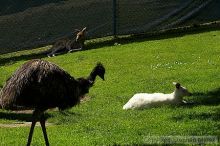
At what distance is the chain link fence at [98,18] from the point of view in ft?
98.1

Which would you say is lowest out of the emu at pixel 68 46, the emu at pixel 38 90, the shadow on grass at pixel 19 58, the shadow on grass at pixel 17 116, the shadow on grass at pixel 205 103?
the shadow on grass at pixel 17 116

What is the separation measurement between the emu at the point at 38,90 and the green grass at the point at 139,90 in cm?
132

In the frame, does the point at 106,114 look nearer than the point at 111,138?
No

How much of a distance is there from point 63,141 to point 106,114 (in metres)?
2.87

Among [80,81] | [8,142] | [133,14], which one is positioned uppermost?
[133,14]

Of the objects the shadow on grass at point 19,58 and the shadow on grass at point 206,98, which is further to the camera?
the shadow on grass at point 19,58

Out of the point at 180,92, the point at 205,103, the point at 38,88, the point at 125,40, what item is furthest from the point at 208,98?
the point at 125,40

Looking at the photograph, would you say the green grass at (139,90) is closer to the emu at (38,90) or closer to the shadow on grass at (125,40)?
the shadow on grass at (125,40)

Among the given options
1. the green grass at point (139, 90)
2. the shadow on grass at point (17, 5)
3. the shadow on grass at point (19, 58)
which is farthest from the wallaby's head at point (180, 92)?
the shadow on grass at point (17, 5)

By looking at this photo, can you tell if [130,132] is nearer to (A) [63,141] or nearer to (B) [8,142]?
(A) [63,141]

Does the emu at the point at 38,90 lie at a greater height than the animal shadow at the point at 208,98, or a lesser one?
greater

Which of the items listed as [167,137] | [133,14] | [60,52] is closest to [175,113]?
[167,137]

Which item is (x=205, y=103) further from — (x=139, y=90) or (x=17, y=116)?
(x=17, y=116)

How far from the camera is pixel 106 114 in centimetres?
1411
